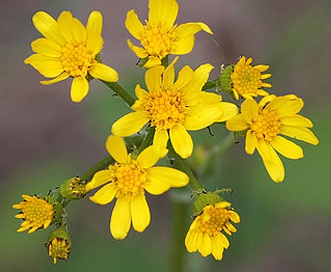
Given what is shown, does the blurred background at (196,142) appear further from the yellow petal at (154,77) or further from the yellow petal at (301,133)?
the yellow petal at (154,77)

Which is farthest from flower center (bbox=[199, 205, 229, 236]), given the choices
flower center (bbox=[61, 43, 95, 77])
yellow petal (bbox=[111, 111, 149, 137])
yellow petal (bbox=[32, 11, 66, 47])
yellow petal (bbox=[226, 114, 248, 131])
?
yellow petal (bbox=[32, 11, 66, 47])

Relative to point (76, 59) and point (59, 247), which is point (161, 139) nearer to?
point (76, 59)

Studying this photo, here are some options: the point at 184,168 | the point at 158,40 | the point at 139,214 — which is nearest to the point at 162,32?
the point at 158,40

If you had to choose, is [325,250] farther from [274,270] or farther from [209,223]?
[209,223]

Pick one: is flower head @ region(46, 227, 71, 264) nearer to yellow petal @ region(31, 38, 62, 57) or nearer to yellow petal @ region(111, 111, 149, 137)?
yellow petal @ region(111, 111, 149, 137)

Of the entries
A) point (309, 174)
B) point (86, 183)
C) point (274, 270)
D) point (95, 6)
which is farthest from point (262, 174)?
point (95, 6)
